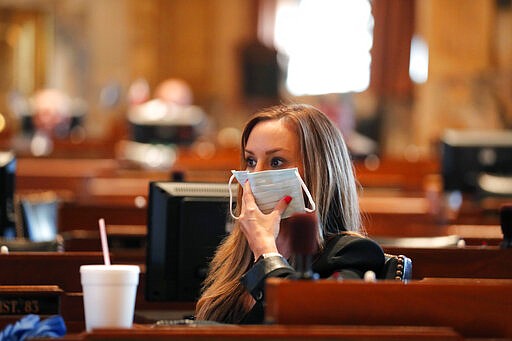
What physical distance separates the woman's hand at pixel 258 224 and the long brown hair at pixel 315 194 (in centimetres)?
15

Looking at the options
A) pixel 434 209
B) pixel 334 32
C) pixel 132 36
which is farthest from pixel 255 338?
pixel 132 36

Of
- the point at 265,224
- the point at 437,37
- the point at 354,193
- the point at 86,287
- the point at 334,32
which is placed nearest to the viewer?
the point at 86,287

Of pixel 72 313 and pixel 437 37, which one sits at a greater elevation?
pixel 437 37

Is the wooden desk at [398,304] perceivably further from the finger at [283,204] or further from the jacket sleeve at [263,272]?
the finger at [283,204]

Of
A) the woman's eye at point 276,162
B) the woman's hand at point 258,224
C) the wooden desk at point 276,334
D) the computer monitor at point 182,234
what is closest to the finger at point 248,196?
the woman's hand at point 258,224

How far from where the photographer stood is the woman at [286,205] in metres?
3.75

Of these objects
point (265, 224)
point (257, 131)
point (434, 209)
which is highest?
point (257, 131)

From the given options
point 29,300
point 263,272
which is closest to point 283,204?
point 263,272

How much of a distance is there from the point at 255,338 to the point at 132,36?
742 inches

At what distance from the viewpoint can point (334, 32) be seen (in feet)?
65.7

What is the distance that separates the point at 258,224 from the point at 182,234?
1.31 meters

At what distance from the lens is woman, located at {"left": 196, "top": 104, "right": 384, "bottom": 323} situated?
3.75m

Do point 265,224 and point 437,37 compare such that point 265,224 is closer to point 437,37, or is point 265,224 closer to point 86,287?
point 86,287

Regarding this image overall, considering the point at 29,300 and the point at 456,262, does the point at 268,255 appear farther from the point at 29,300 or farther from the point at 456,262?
the point at 456,262
